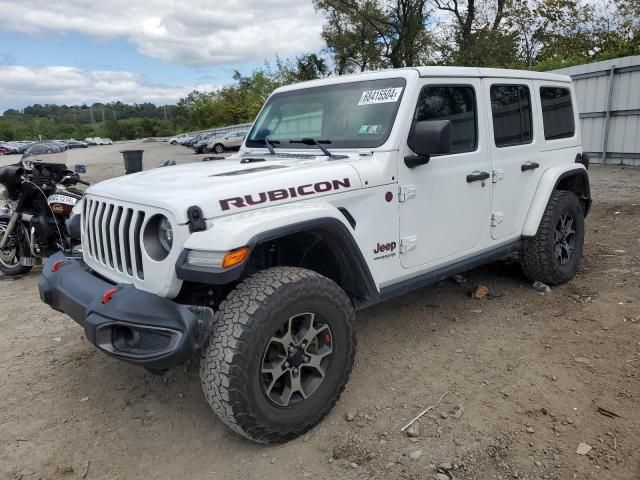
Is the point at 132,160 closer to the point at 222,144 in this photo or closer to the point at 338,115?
the point at 338,115

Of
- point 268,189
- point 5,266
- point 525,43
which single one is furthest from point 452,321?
point 525,43

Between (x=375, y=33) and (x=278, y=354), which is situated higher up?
(x=375, y=33)

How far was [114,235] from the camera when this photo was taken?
276 cm

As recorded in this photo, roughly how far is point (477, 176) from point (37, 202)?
4573 mm

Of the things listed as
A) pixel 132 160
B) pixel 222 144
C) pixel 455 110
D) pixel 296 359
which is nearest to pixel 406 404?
pixel 296 359

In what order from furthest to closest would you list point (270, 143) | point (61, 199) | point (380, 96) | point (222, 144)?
point (222, 144) → point (61, 199) → point (270, 143) → point (380, 96)

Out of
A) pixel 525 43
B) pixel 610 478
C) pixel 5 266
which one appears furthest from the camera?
pixel 525 43

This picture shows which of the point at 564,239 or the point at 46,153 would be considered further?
the point at 46,153

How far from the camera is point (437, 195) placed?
3420 mm

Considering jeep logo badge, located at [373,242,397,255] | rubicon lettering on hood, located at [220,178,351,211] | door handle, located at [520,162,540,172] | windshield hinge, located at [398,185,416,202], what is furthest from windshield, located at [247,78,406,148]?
door handle, located at [520,162,540,172]

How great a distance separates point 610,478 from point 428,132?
196cm

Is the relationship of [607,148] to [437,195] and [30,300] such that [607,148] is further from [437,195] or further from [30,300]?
[30,300]

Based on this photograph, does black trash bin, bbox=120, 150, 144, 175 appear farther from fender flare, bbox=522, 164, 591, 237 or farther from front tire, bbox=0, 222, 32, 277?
fender flare, bbox=522, 164, 591, 237

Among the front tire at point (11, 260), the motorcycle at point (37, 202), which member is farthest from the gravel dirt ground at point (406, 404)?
the front tire at point (11, 260)
